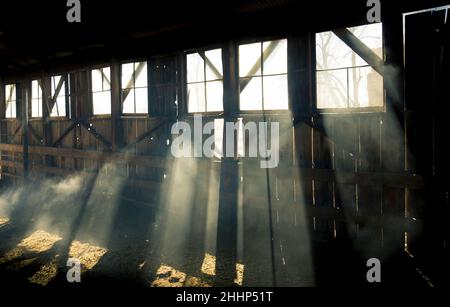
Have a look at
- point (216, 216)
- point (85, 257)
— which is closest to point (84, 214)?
point (85, 257)

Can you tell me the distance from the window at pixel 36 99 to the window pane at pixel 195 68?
6666mm

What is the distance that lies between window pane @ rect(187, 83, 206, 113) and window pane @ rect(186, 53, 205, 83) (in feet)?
0.47

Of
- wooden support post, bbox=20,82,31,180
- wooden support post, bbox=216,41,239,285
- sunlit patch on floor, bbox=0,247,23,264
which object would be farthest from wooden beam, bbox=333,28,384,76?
wooden support post, bbox=20,82,31,180

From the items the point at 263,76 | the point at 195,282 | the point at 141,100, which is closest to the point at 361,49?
the point at 263,76

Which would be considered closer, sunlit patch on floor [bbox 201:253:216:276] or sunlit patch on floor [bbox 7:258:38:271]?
sunlit patch on floor [bbox 201:253:216:276]

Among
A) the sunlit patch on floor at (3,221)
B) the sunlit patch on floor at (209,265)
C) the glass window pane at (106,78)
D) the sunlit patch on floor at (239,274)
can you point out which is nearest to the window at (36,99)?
the glass window pane at (106,78)

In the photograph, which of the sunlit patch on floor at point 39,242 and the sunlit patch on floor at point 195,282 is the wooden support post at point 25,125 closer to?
the sunlit patch on floor at point 39,242

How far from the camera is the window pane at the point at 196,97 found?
283 inches

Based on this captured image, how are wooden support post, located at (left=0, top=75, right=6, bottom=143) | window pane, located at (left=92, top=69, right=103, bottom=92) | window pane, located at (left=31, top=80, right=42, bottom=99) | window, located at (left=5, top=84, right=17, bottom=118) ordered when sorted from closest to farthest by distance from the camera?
window pane, located at (left=92, top=69, right=103, bottom=92) < window pane, located at (left=31, top=80, right=42, bottom=99) < wooden support post, located at (left=0, top=75, right=6, bottom=143) < window, located at (left=5, top=84, right=17, bottom=118)

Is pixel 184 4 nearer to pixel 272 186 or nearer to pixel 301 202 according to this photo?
pixel 272 186

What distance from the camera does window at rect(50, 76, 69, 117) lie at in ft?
33.1

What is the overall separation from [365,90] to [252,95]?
2.13 metres

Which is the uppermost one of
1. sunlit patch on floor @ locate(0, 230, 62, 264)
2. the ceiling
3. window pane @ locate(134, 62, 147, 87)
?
the ceiling

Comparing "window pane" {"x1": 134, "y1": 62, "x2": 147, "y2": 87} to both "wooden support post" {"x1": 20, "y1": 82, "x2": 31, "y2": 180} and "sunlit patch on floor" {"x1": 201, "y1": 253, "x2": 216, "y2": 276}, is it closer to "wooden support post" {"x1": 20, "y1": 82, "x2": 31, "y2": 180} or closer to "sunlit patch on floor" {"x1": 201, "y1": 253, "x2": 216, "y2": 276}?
"sunlit patch on floor" {"x1": 201, "y1": 253, "x2": 216, "y2": 276}
